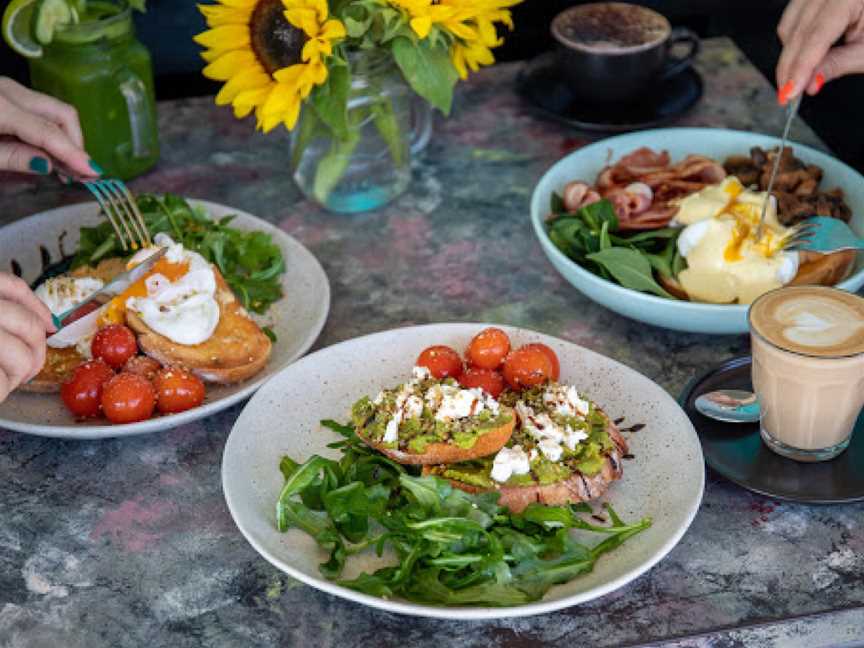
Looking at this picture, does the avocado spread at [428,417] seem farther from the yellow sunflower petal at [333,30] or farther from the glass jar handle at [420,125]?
the glass jar handle at [420,125]

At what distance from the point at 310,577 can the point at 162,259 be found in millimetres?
627

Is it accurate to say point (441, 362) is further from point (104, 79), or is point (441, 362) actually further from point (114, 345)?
point (104, 79)

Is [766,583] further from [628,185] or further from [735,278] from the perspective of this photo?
[628,185]

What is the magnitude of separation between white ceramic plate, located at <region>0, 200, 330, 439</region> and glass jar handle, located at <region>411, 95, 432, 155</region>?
1.45ft

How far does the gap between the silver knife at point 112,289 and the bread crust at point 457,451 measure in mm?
508

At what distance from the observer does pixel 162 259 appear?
65.3 inches

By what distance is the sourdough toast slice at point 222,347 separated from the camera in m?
1.58

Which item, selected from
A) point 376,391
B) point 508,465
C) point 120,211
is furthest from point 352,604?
point 120,211

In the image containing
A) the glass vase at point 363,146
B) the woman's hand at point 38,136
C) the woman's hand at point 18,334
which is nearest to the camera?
the woman's hand at point 18,334

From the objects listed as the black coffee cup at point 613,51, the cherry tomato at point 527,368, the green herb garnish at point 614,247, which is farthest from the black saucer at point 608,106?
the cherry tomato at point 527,368

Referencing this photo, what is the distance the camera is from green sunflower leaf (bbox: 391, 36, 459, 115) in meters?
1.76

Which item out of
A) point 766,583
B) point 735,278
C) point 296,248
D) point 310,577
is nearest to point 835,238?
point 735,278

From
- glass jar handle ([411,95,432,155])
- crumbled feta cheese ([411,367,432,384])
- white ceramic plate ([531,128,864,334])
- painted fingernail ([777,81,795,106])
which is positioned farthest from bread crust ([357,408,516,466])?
glass jar handle ([411,95,432,155])

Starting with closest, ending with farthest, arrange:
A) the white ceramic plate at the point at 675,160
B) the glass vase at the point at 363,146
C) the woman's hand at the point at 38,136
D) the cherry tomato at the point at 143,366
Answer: the cherry tomato at the point at 143,366
the white ceramic plate at the point at 675,160
the woman's hand at the point at 38,136
the glass vase at the point at 363,146
